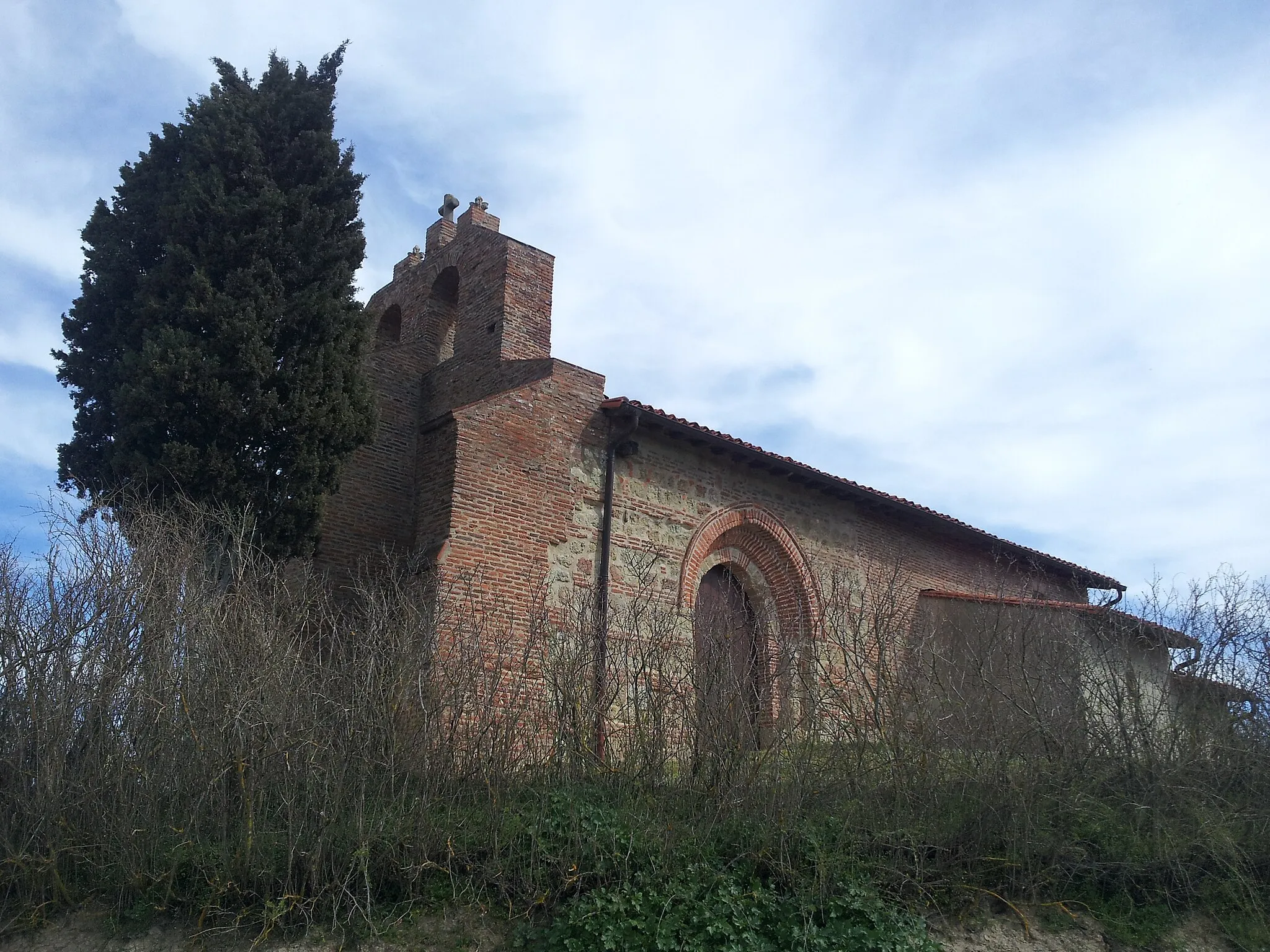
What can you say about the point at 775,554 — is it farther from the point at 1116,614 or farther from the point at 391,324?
the point at 391,324

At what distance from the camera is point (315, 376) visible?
9594 millimetres

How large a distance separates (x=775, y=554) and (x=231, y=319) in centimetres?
735

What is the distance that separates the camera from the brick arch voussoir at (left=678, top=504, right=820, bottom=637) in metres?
12.6

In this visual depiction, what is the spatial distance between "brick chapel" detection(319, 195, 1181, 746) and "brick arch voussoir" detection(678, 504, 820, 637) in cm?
2

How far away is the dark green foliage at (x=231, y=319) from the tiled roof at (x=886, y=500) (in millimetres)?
3337

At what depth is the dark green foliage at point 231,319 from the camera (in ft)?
29.4

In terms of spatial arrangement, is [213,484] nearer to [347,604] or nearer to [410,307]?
[347,604]

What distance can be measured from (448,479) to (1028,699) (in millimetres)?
5837

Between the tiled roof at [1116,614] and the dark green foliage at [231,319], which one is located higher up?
the dark green foliage at [231,319]

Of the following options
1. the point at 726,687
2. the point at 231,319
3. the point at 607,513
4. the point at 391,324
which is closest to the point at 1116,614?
the point at 726,687

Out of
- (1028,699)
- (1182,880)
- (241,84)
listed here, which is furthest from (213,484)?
(1182,880)

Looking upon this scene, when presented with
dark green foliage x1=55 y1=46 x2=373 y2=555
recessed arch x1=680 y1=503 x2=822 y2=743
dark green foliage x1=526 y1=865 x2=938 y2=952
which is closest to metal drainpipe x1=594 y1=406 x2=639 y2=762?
recessed arch x1=680 y1=503 x2=822 y2=743

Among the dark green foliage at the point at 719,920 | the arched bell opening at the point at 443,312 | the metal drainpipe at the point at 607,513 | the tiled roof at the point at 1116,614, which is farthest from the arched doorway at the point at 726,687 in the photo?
the arched bell opening at the point at 443,312

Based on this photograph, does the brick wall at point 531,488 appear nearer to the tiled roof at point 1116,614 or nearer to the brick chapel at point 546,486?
the brick chapel at point 546,486
